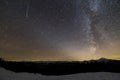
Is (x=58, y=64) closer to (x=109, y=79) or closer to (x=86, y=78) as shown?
(x=86, y=78)

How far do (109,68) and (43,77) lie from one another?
169 cm

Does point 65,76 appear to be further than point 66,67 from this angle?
No

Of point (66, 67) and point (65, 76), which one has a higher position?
point (66, 67)

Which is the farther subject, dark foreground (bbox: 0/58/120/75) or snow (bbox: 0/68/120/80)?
dark foreground (bbox: 0/58/120/75)

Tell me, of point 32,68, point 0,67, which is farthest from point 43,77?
point 0,67

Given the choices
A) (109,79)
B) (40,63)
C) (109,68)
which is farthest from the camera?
(40,63)

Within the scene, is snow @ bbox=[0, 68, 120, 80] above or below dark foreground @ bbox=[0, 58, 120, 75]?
below

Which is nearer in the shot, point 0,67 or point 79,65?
point 79,65

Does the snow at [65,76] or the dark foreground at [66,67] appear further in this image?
the dark foreground at [66,67]

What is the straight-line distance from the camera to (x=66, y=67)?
6.59 meters

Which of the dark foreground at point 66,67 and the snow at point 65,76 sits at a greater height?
the dark foreground at point 66,67

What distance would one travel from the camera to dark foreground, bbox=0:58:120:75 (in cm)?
633

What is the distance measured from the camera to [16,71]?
689 centimetres

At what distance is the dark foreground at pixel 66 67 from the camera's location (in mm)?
6332
